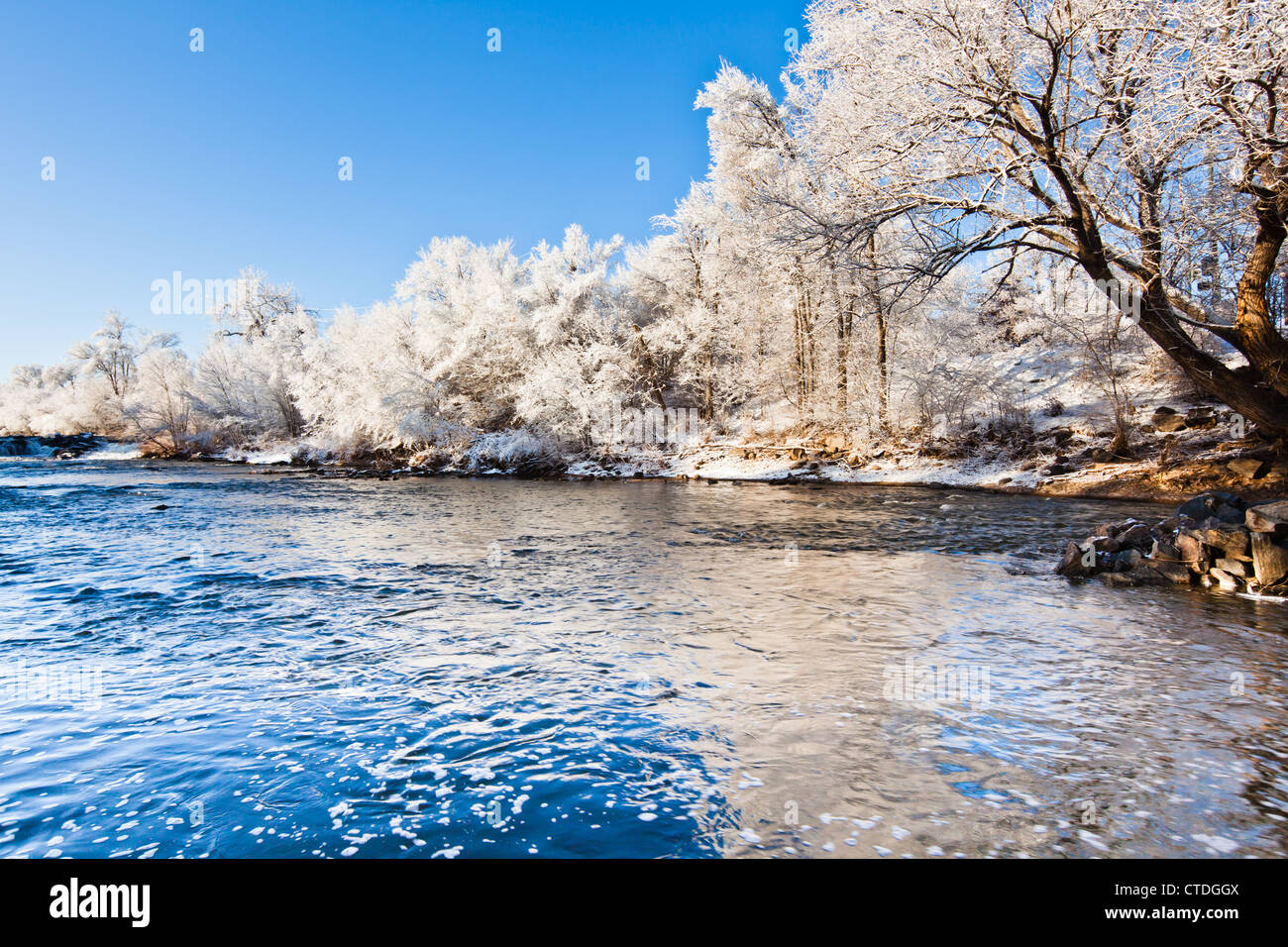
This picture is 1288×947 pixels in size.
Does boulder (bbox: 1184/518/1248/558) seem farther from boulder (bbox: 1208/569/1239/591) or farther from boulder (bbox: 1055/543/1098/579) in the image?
boulder (bbox: 1055/543/1098/579)

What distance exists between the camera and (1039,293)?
A: 34.9 m

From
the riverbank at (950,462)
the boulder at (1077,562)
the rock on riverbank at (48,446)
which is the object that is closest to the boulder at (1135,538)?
the boulder at (1077,562)

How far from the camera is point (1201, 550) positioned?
8.66m

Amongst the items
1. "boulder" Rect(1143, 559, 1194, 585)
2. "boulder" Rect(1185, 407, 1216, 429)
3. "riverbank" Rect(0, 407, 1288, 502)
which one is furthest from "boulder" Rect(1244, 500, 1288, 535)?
"boulder" Rect(1185, 407, 1216, 429)

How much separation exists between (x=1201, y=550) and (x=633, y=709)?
869 centimetres

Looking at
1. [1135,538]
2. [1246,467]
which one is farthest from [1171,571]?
[1246,467]

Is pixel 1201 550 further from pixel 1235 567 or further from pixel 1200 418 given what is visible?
pixel 1200 418

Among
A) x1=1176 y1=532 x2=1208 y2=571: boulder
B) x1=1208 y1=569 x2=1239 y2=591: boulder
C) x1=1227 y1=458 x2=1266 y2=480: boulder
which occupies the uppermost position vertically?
x1=1227 y1=458 x2=1266 y2=480: boulder

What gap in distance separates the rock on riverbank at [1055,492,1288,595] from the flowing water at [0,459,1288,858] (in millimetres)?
599

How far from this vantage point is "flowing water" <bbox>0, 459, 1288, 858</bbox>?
10.9ft

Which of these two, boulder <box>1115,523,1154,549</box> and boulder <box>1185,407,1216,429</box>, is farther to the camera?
boulder <box>1185,407,1216,429</box>

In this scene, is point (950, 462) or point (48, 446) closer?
point (950, 462)

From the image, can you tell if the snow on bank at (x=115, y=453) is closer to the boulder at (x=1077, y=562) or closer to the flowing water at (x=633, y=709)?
the flowing water at (x=633, y=709)
